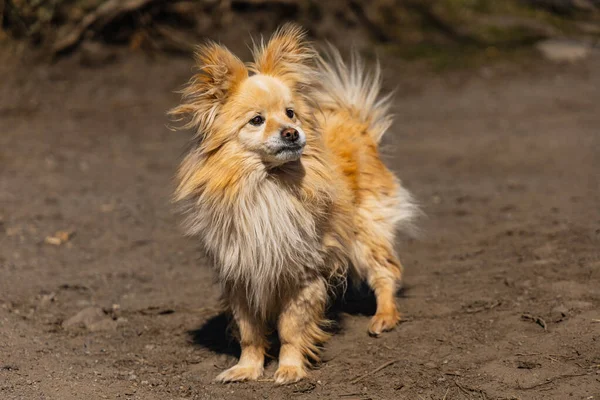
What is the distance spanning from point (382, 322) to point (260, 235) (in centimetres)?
Result: 122

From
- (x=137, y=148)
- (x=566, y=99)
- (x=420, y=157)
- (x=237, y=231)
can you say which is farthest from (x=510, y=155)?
(x=237, y=231)

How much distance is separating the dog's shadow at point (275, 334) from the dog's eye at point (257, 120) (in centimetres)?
130

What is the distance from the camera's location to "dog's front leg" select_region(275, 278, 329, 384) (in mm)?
4863

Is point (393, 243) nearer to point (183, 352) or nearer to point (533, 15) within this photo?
point (183, 352)

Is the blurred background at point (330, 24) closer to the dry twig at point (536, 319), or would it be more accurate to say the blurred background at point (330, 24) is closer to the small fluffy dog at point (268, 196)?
the small fluffy dog at point (268, 196)

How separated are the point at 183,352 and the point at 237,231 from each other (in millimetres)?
1148

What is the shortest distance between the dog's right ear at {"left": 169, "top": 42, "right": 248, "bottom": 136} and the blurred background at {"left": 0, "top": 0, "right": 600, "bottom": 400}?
1.44 metres

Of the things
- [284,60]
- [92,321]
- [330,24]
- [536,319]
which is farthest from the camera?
[330,24]

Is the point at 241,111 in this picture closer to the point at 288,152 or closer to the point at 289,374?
the point at 288,152

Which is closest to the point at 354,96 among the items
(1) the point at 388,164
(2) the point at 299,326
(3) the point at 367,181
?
(3) the point at 367,181

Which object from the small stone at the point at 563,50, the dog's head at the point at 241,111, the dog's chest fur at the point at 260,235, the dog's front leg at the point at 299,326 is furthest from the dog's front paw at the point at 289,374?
the small stone at the point at 563,50

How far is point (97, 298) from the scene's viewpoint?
6258mm

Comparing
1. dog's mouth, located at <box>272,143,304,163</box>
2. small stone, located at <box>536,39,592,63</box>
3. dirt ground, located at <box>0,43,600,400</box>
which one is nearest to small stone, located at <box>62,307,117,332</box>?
dirt ground, located at <box>0,43,600,400</box>

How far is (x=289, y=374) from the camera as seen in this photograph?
4793mm
